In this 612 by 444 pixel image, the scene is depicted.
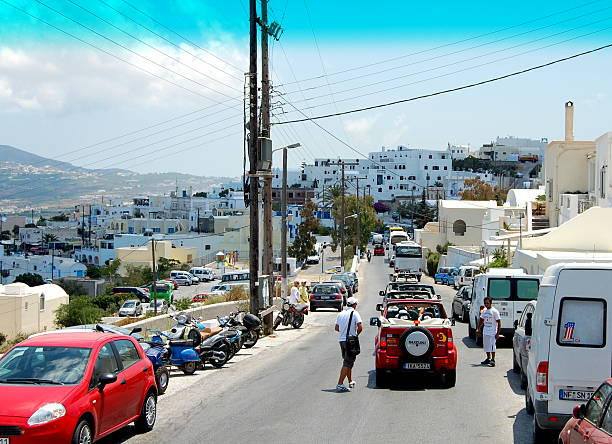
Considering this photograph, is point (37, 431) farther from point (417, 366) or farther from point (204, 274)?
point (204, 274)

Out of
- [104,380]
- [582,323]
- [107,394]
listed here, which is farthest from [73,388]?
[582,323]

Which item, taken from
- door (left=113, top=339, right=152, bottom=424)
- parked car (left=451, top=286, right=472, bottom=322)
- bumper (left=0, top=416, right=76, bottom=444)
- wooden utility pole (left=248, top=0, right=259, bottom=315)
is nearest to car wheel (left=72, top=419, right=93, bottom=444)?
bumper (left=0, top=416, right=76, bottom=444)

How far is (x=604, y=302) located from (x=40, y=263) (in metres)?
132

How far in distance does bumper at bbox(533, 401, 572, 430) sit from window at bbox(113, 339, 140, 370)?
5.66 meters

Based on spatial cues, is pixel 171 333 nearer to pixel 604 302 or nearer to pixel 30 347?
pixel 30 347

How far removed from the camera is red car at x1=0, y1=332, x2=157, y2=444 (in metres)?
9.45

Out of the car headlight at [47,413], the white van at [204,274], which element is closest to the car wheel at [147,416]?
the car headlight at [47,413]

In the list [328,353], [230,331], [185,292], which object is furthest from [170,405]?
[185,292]

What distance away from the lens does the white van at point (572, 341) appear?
10.7 metres

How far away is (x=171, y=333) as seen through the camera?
1953cm

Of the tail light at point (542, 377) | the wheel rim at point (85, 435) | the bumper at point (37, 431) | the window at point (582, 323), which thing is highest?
the window at point (582, 323)

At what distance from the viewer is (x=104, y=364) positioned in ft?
36.9

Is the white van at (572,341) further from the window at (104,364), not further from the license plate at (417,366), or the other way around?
the window at (104,364)

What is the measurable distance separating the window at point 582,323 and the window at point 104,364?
19.5 ft
